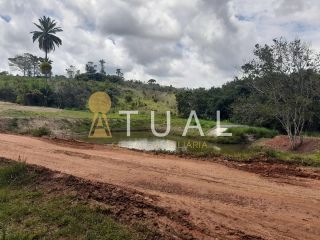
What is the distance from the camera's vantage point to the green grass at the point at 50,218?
250 inches

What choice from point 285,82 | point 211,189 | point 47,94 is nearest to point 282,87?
point 285,82

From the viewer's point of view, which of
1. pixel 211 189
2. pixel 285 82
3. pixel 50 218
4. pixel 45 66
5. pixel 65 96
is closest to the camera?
pixel 50 218

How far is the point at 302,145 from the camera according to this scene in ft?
86.8

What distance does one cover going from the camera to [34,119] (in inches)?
1443

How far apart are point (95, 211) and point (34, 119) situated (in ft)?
103

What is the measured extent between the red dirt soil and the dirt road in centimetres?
1453

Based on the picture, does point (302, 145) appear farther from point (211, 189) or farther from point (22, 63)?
point (22, 63)

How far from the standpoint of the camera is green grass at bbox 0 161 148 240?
6.35 metres

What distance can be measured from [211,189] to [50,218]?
3502 millimetres

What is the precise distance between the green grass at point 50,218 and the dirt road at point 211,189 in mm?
1252

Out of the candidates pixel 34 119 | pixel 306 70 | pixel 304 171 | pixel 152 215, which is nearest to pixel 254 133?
pixel 306 70

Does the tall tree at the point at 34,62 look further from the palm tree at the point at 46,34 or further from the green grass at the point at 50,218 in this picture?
the green grass at the point at 50,218

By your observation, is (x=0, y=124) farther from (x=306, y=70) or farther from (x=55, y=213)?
(x=55, y=213)

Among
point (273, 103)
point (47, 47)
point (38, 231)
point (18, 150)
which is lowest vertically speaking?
point (38, 231)
